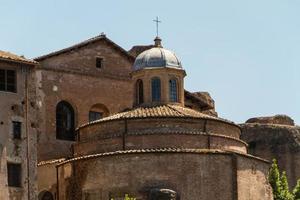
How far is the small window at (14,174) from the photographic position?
41781mm

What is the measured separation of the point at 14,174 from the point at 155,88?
8.64 m

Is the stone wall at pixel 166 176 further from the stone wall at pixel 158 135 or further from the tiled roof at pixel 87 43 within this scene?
the tiled roof at pixel 87 43

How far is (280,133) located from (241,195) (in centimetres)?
1759

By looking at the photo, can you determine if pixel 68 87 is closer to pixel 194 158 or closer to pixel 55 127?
pixel 55 127

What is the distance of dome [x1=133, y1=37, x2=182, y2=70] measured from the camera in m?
47.2

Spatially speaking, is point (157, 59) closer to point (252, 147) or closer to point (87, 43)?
point (87, 43)

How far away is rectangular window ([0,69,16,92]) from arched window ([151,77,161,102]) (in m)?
7.26

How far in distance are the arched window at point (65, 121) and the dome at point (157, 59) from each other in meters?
5.01

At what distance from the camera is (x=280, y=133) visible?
59750 millimetres

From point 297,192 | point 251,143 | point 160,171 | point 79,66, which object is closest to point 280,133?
point 251,143

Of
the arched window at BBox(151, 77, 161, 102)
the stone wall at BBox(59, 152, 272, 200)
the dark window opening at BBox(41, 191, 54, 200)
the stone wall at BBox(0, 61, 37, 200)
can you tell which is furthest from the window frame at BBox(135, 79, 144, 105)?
the dark window opening at BBox(41, 191, 54, 200)

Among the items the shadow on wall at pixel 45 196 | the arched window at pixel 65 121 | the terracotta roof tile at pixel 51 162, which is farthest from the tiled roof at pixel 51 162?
the arched window at pixel 65 121

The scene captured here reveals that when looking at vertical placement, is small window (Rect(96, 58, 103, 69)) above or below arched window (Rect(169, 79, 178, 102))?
above

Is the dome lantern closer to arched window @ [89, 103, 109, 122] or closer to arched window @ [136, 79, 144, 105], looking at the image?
arched window @ [136, 79, 144, 105]
